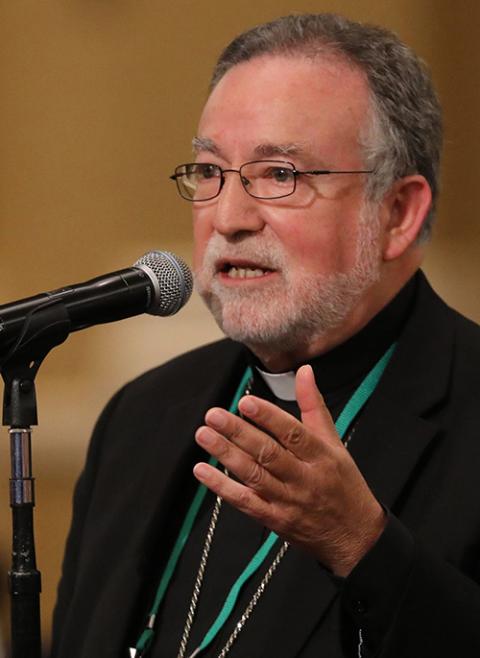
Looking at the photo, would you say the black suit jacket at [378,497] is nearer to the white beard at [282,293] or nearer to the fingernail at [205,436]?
the white beard at [282,293]

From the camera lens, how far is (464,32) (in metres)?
3.54

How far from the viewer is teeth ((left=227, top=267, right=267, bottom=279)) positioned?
2262 millimetres

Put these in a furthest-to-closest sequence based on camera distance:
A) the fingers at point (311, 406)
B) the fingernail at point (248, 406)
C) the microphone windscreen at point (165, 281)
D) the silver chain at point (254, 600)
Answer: the silver chain at point (254, 600) → the microphone windscreen at point (165, 281) → the fingers at point (311, 406) → the fingernail at point (248, 406)

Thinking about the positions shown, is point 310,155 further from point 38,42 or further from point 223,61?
point 38,42

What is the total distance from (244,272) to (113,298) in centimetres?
60

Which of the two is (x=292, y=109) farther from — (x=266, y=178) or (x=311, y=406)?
(x=311, y=406)

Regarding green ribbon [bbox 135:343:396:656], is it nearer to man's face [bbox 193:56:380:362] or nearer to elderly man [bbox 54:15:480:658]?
elderly man [bbox 54:15:480:658]

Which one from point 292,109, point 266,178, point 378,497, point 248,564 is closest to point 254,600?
point 248,564

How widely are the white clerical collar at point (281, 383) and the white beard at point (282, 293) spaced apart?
120 mm

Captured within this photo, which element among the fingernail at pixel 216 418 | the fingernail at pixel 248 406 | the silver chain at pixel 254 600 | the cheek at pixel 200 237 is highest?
the cheek at pixel 200 237

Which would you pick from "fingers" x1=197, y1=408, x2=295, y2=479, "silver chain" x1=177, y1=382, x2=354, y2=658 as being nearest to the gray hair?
"silver chain" x1=177, y1=382, x2=354, y2=658

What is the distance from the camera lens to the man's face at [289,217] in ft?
7.36

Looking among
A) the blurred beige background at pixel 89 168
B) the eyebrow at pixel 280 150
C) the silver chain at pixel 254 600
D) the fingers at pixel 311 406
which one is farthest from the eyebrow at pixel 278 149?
the blurred beige background at pixel 89 168

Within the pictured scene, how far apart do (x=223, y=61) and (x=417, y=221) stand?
0.58 m
